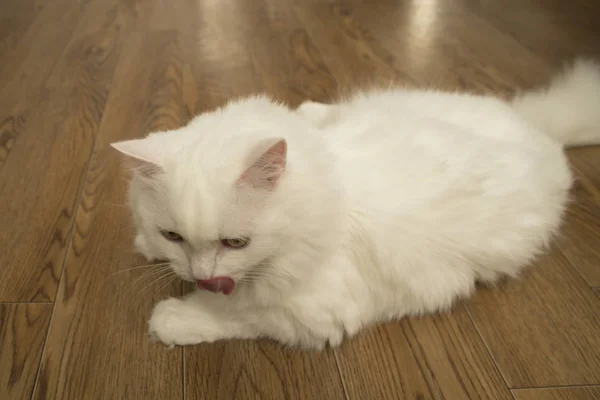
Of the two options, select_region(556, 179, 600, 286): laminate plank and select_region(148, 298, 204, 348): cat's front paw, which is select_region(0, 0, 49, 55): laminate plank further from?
select_region(556, 179, 600, 286): laminate plank

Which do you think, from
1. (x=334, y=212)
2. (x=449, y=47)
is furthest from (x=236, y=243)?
(x=449, y=47)

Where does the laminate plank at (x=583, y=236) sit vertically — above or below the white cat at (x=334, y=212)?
below

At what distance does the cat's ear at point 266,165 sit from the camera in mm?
775

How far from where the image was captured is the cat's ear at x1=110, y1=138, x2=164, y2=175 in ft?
2.69

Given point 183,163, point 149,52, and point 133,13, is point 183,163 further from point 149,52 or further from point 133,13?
point 133,13

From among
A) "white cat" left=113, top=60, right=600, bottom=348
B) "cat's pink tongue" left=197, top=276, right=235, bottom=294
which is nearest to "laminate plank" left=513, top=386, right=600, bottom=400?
"white cat" left=113, top=60, right=600, bottom=348

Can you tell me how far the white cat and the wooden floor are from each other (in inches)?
3.2

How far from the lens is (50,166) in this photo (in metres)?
1.60

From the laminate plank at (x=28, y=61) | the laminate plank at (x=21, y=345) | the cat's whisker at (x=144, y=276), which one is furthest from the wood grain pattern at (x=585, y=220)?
the laminate plank at (x=28, y=61)

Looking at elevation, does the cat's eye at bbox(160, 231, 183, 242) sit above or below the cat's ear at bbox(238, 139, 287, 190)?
below

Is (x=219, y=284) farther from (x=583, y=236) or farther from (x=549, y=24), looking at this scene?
(x=549, y=24)

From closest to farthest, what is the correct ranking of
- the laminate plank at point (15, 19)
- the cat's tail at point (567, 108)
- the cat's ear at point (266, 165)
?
the cat's ear at point (266, 165) < the cat's tail at point (567, 108) < the laminate plank at point (15, 19)

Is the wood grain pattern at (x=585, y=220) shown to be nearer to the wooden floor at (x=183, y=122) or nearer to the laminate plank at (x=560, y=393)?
the wooden floor at (x=183, y=122)

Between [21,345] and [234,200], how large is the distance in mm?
666
